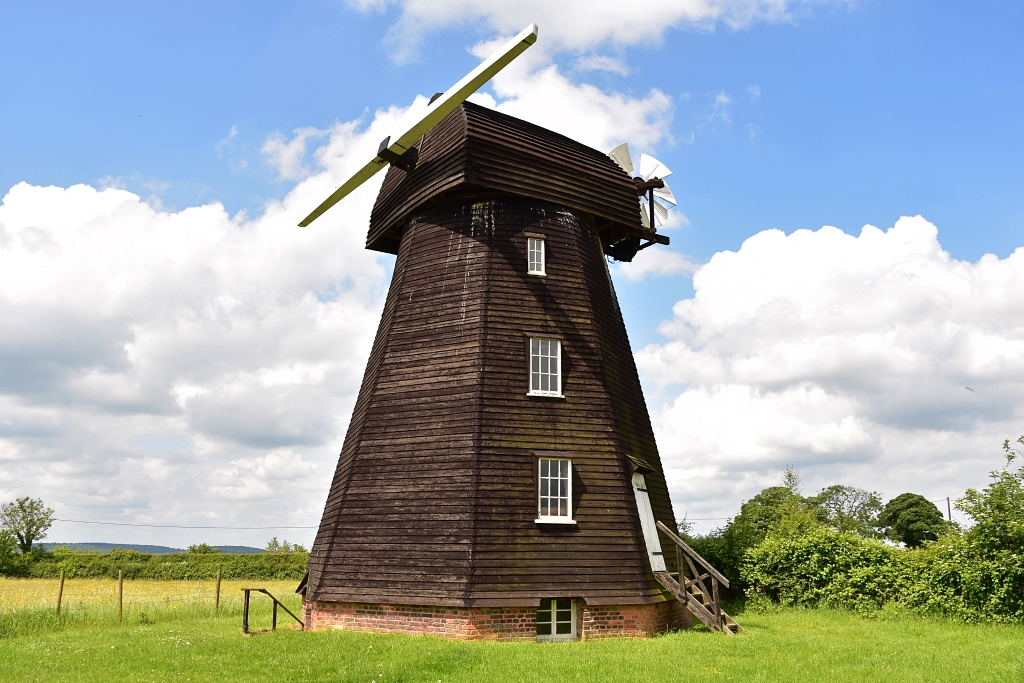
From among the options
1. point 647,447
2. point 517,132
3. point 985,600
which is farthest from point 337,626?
point 985,600

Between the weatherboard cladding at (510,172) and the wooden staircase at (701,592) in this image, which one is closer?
the wooden staircase at (701,592)

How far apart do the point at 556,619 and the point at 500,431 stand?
371 cm

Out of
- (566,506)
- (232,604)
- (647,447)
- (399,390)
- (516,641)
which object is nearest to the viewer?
(516,641)

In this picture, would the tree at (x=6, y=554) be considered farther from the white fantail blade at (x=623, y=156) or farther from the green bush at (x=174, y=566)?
the white fantail blade at (x=623, y=156)

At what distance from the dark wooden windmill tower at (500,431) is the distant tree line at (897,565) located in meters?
5.16

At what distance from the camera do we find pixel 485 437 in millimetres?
15086

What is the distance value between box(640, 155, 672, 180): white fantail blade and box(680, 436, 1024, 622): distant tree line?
33.3 feet

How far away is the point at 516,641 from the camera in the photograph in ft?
46.0

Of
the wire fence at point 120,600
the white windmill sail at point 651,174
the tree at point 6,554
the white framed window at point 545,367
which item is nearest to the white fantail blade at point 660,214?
the white windmill sail at point 651,174

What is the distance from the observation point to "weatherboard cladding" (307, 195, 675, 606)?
1453 centimetres

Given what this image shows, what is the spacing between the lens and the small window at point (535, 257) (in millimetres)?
16859

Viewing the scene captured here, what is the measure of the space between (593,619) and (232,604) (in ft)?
41.7

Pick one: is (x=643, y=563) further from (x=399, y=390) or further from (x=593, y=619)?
(x=399, y=390)

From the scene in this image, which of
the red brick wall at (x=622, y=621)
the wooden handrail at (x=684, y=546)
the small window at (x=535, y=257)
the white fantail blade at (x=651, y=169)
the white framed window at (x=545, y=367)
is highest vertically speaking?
the white fantail blade at (x=651, y=169)
